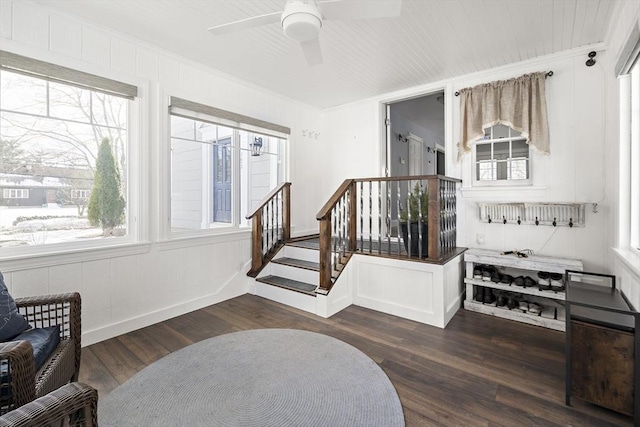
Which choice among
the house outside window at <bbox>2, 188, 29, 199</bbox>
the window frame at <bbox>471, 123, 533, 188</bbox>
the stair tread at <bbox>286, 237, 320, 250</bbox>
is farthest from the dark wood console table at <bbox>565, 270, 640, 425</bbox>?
the house outside window at <bbox>2, 188, 29, 199</bbox>

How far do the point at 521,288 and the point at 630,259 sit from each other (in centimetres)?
109

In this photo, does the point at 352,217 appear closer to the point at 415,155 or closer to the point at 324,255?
the point at 324,255

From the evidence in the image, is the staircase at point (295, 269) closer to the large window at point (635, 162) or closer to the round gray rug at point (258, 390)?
the round gray rug at point (258, 390)

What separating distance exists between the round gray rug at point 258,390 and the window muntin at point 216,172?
1653 mm

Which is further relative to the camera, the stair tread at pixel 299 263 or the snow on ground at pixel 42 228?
the stair tread at pixel 299 263

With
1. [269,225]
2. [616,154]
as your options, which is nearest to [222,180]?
[269,225]

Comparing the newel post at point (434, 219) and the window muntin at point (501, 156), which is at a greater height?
the window muntin at point (501, 156)

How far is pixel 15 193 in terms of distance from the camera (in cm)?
241

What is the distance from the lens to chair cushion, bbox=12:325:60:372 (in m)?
1.57

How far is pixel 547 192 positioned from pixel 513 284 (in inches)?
44.1

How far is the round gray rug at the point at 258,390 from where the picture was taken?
1.76 m

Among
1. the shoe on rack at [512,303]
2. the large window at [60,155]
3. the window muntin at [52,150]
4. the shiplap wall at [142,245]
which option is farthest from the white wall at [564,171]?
the window muntin at [52,150]

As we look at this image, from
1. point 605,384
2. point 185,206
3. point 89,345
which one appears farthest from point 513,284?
point 89,345

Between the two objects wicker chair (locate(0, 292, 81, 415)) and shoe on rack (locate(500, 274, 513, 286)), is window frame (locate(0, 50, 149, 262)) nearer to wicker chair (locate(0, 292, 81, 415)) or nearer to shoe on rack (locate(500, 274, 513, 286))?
wicker chair (locate(0, 292, 81, 415))
